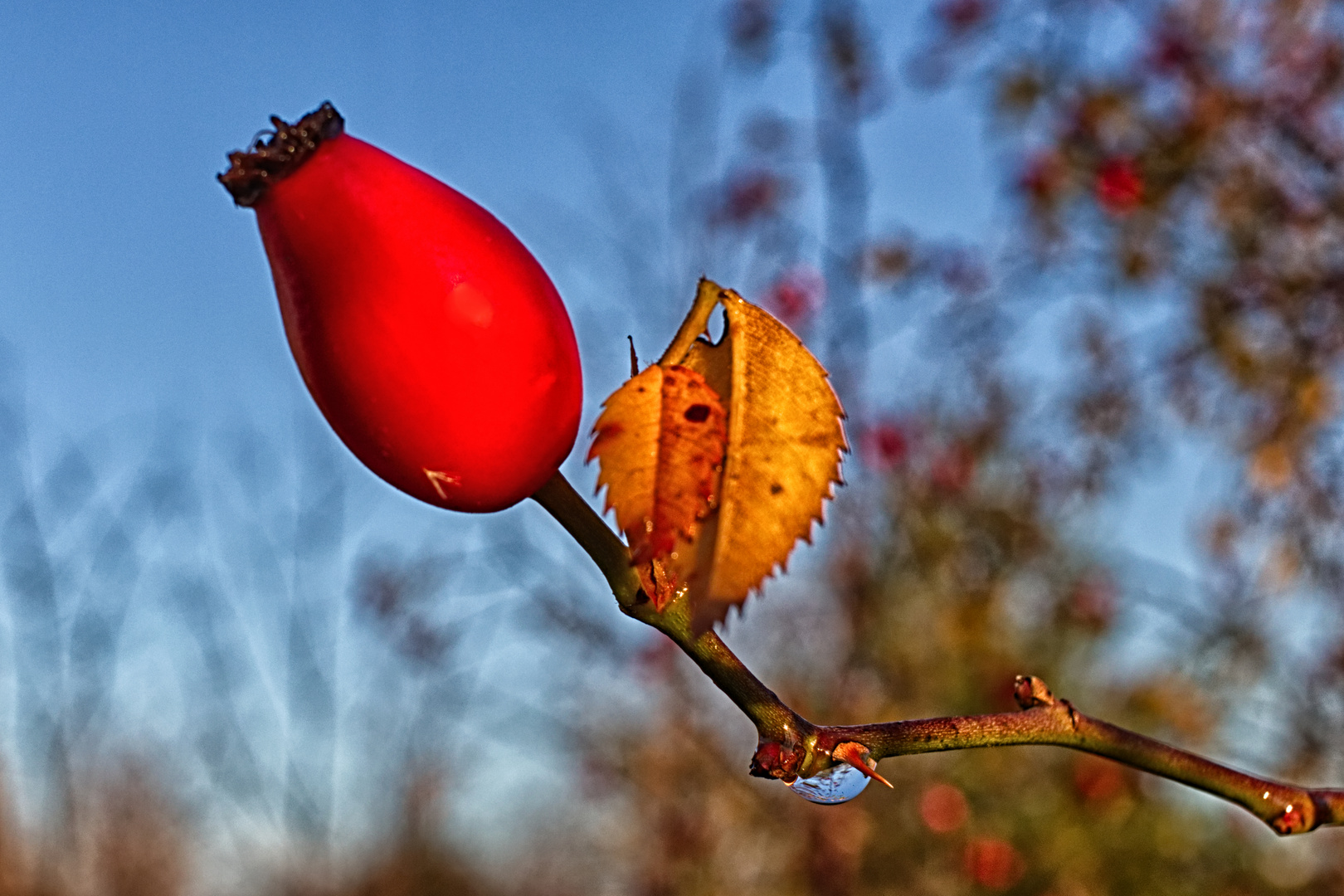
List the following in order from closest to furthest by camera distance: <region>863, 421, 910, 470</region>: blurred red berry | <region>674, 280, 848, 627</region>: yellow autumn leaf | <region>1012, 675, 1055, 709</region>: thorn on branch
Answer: <region>674, 280, 848, 627</region>: yellow autumn leaf < <region>1012, 675, 1055, 709</region>: thorn on branch < <region>863, 421, 910, 470</region>: blurred red berry

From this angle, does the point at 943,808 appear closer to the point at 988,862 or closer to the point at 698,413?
the point at 988,862

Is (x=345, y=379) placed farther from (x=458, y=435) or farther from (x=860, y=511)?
(x=860, y=511)

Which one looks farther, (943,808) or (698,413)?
(943,808)

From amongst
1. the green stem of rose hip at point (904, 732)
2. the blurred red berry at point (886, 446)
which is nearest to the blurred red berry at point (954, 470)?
the blurred red berry at point (886, 446)

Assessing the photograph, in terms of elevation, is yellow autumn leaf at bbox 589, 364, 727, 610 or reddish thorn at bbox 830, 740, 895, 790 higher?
yellow autumn leaf at bbox 589, 364, 727, 610

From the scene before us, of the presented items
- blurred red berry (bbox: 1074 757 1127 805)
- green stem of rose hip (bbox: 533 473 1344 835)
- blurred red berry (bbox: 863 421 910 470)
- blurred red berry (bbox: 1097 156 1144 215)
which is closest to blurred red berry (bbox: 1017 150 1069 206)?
blurred red berry (bbox: 1097 156 1144 215)

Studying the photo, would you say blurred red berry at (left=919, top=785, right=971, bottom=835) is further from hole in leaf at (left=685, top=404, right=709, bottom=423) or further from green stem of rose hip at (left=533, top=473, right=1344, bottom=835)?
hole in leaf at (left=685, top=404, right=709, bottom=423)

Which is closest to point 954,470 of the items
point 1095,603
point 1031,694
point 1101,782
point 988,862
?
point 1095,603
